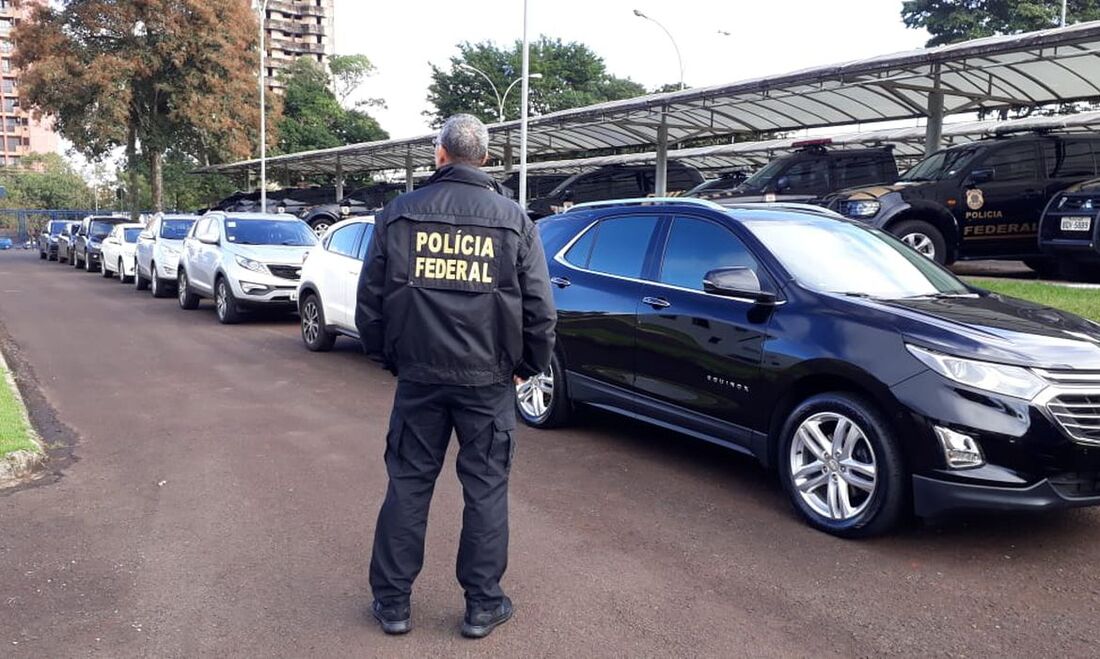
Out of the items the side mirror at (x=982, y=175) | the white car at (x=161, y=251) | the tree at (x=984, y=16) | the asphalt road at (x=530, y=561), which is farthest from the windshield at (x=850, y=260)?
the tree at (x=984, y=16)

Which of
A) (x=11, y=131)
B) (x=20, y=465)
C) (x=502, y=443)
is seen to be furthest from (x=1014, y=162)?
(x=11, y=131)

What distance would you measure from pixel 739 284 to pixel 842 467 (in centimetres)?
114

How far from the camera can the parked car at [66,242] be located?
1217 inches

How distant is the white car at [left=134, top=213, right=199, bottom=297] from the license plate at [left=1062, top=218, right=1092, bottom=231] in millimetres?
13868

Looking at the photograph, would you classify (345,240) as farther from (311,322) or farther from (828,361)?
(828,361)

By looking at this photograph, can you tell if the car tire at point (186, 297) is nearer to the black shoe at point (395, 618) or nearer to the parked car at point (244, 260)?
the parked car at point (244, 260)

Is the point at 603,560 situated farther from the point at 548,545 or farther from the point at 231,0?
the point at 231,0

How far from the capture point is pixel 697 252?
19.3 feet

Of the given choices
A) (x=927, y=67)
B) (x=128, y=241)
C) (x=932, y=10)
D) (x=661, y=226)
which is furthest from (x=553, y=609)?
(x=932, y=10)

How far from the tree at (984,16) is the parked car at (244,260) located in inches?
1404

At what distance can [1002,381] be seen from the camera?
422 centimetres

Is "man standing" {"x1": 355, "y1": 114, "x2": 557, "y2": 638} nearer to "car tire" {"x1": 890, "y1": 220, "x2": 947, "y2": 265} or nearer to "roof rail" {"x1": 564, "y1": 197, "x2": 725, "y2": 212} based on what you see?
"roof rail" {"x1": 564, "y1": 197, "x2": 725, "y2": 212}

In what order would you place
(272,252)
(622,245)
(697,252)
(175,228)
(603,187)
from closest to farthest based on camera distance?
(697,252) → (622,245) → (272,252) → (175,228) → (603,187)

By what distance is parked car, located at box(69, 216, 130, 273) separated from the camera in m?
26.2
